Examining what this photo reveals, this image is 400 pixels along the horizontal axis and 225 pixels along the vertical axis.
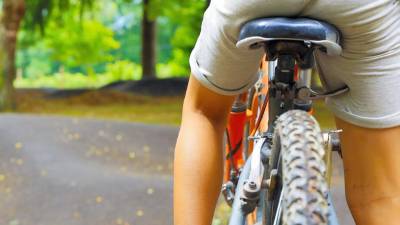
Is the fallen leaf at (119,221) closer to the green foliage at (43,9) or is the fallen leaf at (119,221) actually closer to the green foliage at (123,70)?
the green foliage at (43,9)

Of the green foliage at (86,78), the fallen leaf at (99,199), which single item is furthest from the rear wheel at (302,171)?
the green foliage at (86,78)

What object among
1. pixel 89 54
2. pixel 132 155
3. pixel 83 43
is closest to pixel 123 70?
pixel 89 54

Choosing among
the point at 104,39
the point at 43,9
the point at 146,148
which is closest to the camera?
the point at 146,148

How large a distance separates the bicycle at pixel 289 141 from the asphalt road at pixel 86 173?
9.11 feet

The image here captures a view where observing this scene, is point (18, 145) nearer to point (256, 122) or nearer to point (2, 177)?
point (2, 177)

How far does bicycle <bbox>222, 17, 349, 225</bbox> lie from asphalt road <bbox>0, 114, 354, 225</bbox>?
9.11 feet

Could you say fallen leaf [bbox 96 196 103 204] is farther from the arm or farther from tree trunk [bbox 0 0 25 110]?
tree trunk [bbox 0 0 25 110]

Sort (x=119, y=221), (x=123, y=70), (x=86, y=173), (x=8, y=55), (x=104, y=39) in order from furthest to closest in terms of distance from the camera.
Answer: (x=123, y=70)
(x=104, y=39)
(x=8, y=55)
(x=86, y=173)
(x=119, y=221)

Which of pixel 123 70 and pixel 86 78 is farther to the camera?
pixel 86 78

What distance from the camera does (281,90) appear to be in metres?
1.95

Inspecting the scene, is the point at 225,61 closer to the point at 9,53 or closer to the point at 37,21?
the point at 9,53

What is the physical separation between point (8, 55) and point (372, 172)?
35.4 feet

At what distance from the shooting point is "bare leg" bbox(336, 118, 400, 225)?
200 centimetres

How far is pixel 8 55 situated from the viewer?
1214 centimetres
